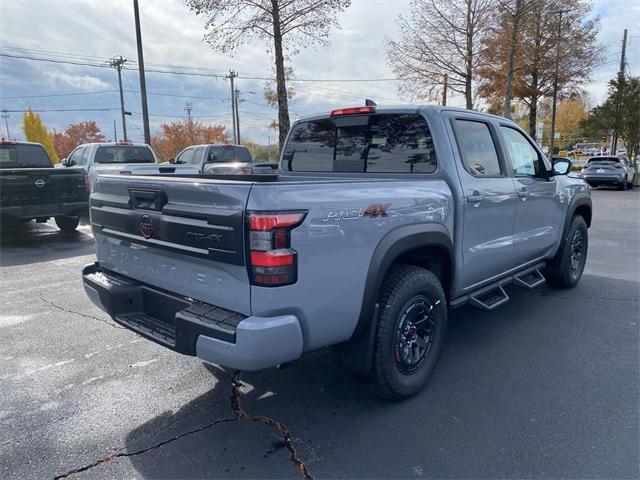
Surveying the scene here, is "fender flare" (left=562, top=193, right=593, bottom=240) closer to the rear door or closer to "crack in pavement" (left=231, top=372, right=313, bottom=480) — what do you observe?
the rear door

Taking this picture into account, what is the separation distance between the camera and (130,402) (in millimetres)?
3141

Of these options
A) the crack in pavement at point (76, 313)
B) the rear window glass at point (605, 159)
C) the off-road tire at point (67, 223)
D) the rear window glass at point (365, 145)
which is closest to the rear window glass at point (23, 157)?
the off-road tire at point (67, 223)

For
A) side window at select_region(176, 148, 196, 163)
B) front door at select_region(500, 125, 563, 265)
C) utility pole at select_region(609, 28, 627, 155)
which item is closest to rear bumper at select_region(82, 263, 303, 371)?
front door at select_region(500, 125, 563, 265)

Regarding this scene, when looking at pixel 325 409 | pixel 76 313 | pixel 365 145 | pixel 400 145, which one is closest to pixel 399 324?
pixel 325 409

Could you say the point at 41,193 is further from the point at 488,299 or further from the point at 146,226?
the point at 488,299

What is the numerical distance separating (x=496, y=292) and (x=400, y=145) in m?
1.90

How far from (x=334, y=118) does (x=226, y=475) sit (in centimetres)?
283

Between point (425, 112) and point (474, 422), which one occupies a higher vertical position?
point (425, 112)

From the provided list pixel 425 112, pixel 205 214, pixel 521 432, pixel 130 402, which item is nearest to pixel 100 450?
pixel 130 402

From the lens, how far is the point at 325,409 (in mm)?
3051

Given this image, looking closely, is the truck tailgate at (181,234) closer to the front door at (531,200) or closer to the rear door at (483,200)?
the rear door at (483,200)

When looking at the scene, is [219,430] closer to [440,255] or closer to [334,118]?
[440,255]

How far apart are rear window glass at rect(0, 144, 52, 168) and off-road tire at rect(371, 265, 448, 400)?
10877 mm

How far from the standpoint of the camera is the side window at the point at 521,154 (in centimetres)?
436
